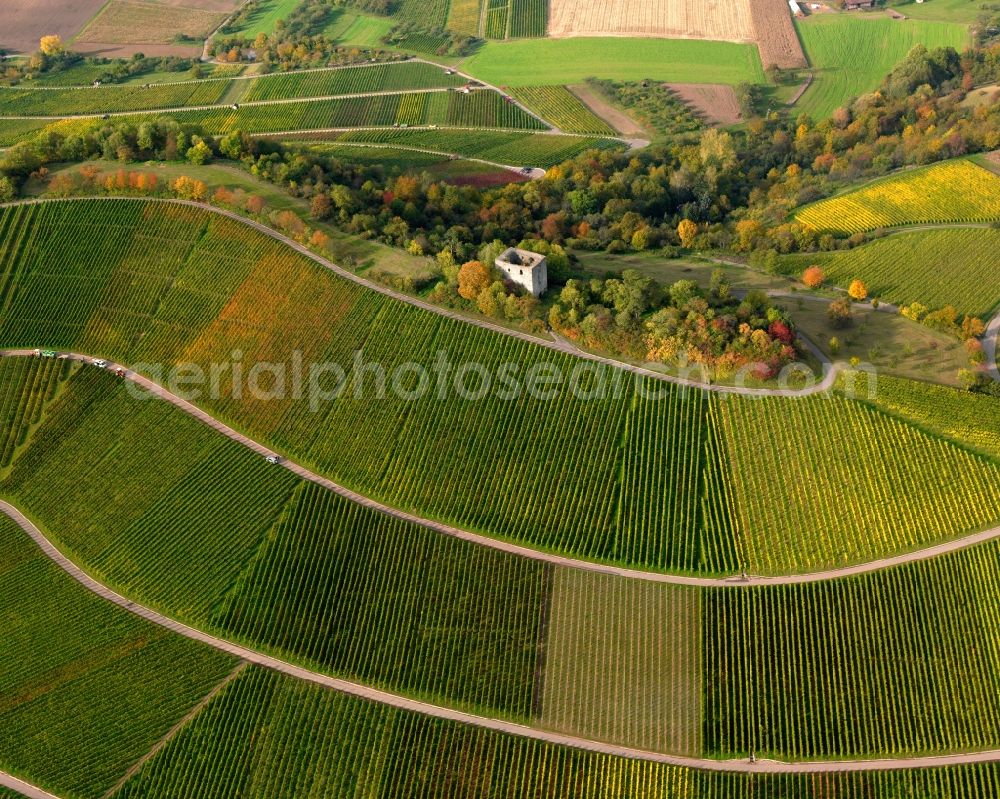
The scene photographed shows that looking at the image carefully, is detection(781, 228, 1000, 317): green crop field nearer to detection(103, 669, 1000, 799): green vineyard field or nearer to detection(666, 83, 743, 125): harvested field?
detection(103, 669, 1000, 799): green vineyard field

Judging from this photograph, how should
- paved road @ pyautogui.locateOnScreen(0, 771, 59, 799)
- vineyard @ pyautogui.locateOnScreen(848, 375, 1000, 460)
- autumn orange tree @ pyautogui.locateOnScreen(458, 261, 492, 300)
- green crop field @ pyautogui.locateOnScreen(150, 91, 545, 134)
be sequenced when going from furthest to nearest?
green crop field @ pyautogui.locateOnScreen(150, 91, 545, 134)
autumn orange tree @ pyautogui.locateOnScreen(458, 261, 492, 300)
vineyard @ pyautogui.locateOnScreen(848, 375, 1000, 460)
paved road @ pyautogui.locateOnScreen(0, 771, 59, 799)

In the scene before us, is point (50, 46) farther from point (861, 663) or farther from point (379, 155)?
point (861, 663)

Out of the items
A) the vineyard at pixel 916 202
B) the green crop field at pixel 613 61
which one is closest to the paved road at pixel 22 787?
the vineyard at pixel 916 202

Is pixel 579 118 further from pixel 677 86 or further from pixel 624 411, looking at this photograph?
pixel 624 411

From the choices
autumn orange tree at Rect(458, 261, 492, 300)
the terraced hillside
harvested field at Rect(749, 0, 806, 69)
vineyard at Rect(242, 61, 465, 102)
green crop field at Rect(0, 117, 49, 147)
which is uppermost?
harvested field at Rect(749, 0, 806, 69)

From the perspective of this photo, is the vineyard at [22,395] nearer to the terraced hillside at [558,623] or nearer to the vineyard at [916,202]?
the terraced hillside at [558,623]

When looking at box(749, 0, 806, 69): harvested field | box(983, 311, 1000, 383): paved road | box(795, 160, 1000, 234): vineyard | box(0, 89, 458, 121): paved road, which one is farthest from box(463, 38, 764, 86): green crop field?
box(983, 311, 1000, 383): paved road
